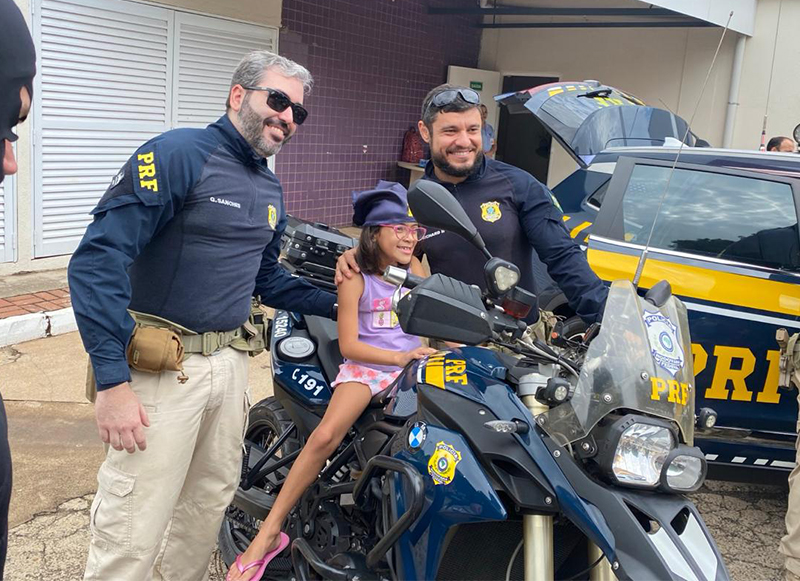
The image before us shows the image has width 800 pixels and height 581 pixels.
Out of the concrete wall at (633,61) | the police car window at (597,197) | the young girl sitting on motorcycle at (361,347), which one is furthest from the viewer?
the concrete wall at (633,61)

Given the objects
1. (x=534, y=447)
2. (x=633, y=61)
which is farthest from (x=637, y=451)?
(x=633, y=61)

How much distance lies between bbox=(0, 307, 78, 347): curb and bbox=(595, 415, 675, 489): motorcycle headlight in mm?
4549

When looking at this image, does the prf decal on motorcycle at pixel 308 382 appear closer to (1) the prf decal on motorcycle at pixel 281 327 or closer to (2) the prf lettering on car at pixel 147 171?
(1) the prf decal on motorcycle at pixel 281 327

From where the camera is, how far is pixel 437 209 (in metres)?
1.79

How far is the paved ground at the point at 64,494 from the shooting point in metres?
3.16

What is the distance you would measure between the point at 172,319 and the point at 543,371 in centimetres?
117

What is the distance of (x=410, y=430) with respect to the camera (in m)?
1.98

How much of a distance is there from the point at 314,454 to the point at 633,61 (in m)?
10.6

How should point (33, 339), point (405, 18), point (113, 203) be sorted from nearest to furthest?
point (113, 203)
point (33, 339)
point (405, 18)

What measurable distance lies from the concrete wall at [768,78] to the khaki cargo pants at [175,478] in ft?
31.7

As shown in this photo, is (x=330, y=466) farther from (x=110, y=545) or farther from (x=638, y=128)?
(x=638, y=128)

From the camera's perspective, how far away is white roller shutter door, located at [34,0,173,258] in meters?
6.71

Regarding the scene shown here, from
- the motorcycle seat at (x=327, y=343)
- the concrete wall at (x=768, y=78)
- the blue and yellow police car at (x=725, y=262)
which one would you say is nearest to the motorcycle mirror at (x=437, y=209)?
the motorcycle seat at (x=327, y=343)

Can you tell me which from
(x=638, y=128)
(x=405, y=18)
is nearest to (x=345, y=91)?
(x=405, y=18)
